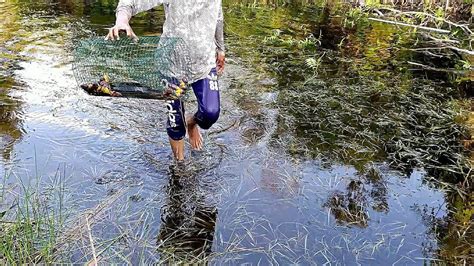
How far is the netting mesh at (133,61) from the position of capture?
359 cm

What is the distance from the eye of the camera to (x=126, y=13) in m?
3.33

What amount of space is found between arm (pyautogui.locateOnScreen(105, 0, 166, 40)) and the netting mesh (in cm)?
24

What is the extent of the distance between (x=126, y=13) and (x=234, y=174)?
1.50 metres

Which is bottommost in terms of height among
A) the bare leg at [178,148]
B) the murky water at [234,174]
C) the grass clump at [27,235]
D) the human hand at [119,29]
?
the murky water at [234,174]

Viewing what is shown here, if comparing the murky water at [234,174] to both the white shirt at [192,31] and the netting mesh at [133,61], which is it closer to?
the netting mesh at [133,61]

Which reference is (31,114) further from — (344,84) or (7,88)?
(344,84)

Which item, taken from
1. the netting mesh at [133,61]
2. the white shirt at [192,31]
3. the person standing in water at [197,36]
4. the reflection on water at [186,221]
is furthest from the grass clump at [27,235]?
the white shirt at [192,31]

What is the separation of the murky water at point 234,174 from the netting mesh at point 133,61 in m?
0.76

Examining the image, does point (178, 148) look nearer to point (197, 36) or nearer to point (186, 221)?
point (186, 221)

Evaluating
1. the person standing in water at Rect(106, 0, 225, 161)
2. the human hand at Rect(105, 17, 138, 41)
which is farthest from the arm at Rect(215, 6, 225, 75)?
the human hand at Rect(105, 17, 138, 41)

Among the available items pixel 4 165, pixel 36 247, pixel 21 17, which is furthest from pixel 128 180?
pixel 21 17

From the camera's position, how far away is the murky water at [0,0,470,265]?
3.12m

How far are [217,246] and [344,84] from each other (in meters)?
3.65

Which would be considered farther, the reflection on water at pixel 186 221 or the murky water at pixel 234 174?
the murky water at pixel 234 174
